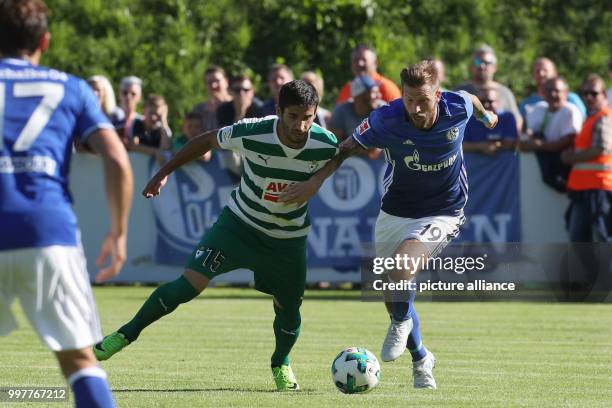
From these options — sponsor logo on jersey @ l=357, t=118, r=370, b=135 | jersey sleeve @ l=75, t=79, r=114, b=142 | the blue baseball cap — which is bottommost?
the blue baseball cap

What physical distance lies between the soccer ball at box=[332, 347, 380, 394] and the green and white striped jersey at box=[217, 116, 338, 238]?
93 cm

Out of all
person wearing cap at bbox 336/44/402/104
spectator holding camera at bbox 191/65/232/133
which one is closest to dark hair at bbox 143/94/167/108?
spectator holding camera at bbox 191/65/232/133

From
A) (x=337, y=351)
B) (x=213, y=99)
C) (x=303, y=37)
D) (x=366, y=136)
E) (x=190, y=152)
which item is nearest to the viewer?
(x=190, y=152)

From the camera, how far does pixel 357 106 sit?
53.0 ft

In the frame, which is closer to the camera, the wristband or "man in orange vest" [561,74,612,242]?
the wristband

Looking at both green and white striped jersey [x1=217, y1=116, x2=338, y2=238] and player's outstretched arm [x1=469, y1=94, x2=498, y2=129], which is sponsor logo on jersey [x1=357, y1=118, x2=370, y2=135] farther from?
player's outstretched arm [x1=469, y1=94, x2=498, y2=129]

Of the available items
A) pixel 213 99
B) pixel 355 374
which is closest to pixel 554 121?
pixel 213 99

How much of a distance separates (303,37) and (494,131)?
11.1 metres

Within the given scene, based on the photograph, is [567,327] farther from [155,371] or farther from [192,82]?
[192,82]

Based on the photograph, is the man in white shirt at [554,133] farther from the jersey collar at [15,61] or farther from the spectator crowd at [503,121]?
the jersey collar at [15,61]

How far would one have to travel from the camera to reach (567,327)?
13.1 metres

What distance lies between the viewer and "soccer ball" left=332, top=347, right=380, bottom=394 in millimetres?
8750

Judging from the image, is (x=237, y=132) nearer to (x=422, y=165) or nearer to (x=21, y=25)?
(x=422, y=165)

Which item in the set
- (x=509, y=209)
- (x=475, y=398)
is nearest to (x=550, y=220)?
(x=509, y=209)
